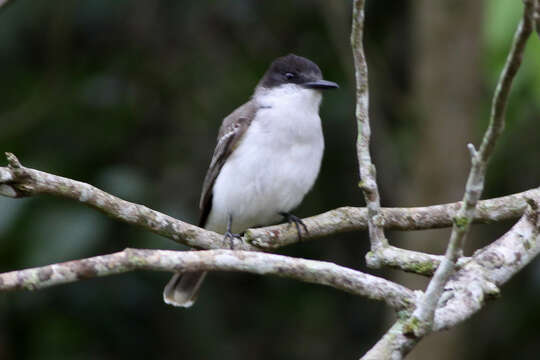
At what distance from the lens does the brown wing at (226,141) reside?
458 cm

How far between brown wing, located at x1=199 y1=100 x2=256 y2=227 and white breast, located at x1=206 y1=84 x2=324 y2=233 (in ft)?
0.15

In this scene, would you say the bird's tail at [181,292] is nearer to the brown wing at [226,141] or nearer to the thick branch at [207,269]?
the brown wing at [226,141]

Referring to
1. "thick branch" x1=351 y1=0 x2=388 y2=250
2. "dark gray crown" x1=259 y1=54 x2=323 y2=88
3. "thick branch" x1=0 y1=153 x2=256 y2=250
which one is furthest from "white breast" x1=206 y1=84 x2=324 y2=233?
"thick branch" x1=351 y1=0 x2=388 y2=250

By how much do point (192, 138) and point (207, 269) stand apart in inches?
158

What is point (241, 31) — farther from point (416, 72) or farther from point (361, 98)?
point (361, 98)

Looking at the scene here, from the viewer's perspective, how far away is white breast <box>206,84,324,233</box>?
14.5 feet

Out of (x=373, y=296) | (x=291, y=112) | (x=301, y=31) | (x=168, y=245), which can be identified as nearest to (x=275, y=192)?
(x=291, y=112)

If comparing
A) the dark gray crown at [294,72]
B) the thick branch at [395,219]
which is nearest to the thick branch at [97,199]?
the thick branch at [395,219]

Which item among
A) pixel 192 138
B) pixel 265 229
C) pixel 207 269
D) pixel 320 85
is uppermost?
pixel 320 85

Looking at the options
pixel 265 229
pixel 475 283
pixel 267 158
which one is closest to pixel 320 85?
pixel 267 158

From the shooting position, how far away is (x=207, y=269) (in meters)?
2.31

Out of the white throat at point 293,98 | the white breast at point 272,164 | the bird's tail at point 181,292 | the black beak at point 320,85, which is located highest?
the black beak at point 320,85

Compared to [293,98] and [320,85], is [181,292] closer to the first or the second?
[293,98]

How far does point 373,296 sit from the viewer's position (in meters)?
2.50
